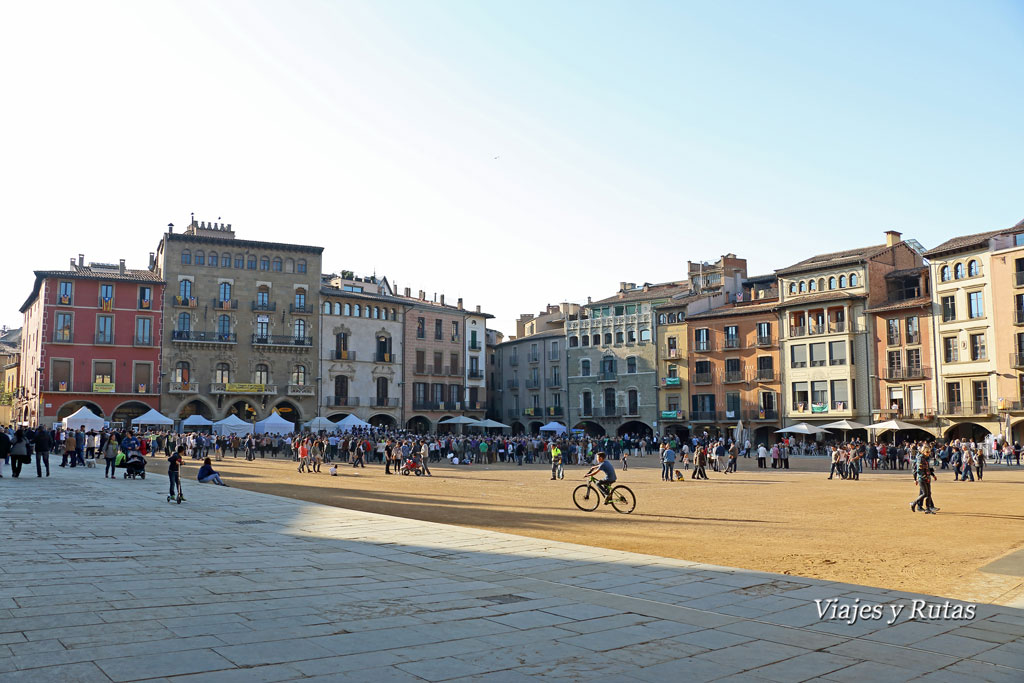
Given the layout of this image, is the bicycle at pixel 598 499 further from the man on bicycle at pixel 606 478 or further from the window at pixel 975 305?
the window at pixel 975 305

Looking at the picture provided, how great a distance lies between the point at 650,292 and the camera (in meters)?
71.8

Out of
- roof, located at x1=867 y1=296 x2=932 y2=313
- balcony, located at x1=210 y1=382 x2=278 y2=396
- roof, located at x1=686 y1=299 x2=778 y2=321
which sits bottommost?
balcony, located at x1=210 y1=382 x2=278 y2=396

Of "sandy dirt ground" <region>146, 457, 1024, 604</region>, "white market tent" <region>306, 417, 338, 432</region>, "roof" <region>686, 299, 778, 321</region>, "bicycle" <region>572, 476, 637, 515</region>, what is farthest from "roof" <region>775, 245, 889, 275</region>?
"bicycle" <region>572, 476, 637, 515</region>

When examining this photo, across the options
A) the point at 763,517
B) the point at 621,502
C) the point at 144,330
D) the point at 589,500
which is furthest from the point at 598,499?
the point at 144,330

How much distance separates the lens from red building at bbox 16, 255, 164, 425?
55.2 m

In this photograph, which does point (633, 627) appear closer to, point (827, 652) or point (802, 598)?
point (827, 652)

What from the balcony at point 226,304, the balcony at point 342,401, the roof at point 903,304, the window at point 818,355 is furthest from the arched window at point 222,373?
the roof at point 903,304

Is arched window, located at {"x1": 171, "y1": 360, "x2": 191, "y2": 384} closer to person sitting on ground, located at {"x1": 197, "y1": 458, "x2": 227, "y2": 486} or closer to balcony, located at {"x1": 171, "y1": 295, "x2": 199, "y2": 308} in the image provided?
balcony, located at {"x1": 171, "y1": 295, "x2": 199, "y2": 308}

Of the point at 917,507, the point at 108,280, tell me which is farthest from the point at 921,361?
the point at 108,280

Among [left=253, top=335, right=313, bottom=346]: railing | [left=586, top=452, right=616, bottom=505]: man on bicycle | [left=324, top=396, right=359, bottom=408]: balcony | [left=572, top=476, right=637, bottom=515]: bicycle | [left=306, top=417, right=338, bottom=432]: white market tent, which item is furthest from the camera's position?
[left=324, top=396, right=359, bottom=408]: balcony

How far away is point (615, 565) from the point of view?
11312mm

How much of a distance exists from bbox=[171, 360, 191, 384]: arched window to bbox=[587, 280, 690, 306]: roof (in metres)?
33.7

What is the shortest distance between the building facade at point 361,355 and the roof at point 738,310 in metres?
23.8

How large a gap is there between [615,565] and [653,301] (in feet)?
192
